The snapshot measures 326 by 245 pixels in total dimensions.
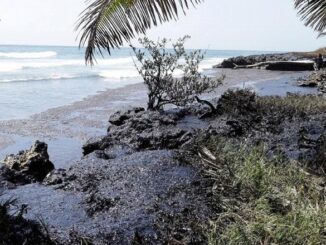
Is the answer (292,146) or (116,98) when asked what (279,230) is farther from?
(116,98)

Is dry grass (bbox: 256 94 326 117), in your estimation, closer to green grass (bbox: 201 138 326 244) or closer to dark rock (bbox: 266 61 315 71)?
green grass (bbox: 201 138 326 244)

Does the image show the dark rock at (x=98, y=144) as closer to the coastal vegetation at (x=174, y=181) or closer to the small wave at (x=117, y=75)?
the coastal vegetation at (x=174, y=181)

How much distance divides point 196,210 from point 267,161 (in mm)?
1618

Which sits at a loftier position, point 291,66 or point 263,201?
point 263,201

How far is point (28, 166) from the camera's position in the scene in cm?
705

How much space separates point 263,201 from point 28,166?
346 centimetres

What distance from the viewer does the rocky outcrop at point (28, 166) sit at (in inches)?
267

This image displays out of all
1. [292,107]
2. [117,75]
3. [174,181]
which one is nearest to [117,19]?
[174,181]

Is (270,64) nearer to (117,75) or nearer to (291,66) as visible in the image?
(291,66)

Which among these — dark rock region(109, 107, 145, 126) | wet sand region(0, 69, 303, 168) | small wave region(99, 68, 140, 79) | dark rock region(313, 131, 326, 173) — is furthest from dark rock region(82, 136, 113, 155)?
small wave region(99, 68, 140, 79)

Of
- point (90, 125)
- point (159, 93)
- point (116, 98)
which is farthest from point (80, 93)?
point (159, 93)

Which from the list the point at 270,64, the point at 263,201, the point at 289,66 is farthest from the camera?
the point at 270,64

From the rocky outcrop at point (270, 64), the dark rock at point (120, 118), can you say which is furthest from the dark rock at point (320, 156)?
the rocky outcrop at point (270, 64)

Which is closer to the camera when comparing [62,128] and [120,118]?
[120,118]
